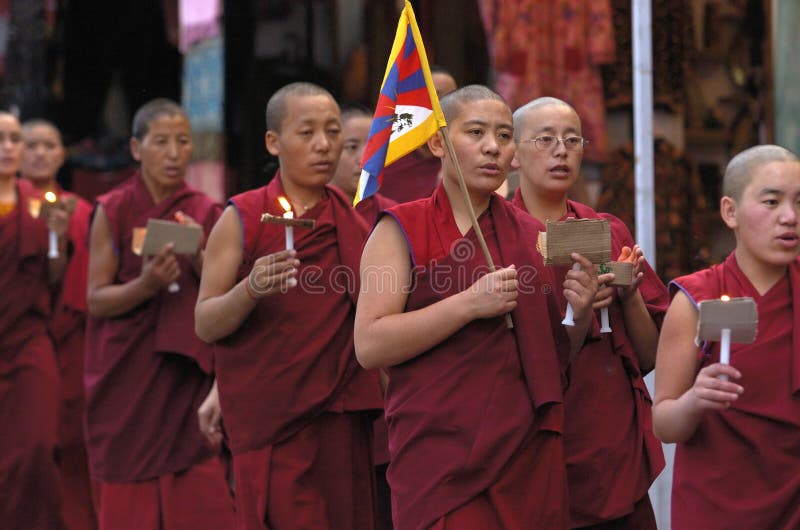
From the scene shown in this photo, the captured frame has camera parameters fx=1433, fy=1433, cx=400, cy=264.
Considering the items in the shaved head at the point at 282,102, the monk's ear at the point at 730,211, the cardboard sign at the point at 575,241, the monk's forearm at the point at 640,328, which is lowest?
the monk's forearm at the point at 640,328

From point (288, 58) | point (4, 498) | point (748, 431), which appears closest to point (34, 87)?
point (288, 58)

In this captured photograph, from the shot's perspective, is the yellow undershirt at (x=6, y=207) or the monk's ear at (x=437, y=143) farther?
the yellow undershirt at (x=6, y=207)

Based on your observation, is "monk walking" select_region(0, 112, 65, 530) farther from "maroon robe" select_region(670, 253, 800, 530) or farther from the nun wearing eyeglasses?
"maroon robe" select_region(670, 253, 800, 530)

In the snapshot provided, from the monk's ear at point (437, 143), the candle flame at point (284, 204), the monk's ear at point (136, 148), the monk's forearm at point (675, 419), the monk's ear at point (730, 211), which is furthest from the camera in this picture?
the monk's ear at point (136, 148)

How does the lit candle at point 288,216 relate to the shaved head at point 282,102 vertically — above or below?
below

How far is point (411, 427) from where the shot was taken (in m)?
4.13

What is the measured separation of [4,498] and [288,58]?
10.4ft

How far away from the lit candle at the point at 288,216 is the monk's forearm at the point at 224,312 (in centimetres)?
21

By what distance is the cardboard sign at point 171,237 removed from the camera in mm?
5965

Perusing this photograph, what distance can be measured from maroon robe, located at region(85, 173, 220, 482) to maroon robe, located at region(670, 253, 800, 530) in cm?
285

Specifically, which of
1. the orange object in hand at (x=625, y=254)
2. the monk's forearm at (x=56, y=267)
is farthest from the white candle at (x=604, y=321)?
the monk's forearm at (x=56, y=267)

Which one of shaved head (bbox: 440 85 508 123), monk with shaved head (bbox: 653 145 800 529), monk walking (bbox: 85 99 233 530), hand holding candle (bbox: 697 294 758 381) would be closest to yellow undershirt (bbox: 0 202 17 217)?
monk walking (bbox: 85 99 233 530)

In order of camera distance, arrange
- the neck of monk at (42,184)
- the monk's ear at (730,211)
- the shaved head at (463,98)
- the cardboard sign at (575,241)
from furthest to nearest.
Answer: the neck of monk at (42,184), the shaved head at (463,98), the monk's ear at (730,211), the cardboard sign at (575,241)

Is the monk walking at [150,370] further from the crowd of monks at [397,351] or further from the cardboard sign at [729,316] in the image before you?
the cardboard sign at [729,316]
